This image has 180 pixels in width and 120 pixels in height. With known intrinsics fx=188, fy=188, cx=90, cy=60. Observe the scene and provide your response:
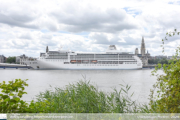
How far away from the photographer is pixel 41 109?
3.49m

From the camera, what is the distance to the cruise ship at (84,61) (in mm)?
66938

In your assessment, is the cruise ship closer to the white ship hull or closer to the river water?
the white ship hull

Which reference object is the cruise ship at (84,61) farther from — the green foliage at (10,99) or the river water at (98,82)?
the green foliage at (10,99)

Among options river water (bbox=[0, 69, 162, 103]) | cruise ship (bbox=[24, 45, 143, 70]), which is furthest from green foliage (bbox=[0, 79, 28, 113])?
cruise ship (bbox=[24, 45, 143, 70])

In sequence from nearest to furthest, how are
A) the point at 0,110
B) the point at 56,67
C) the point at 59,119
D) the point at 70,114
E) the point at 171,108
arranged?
1. the point at 0,110
2. the point at 171,108
3. the point at 59,119
4. the point at 70,114
5. the point at 56,67

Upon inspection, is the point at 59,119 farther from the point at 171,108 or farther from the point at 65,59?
the point at 65,59

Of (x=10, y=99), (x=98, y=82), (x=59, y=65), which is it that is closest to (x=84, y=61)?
(x=59, y=65)

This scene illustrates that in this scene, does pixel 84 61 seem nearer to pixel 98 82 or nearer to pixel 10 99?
pixel 98 82

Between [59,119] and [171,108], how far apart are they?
91.6 inches

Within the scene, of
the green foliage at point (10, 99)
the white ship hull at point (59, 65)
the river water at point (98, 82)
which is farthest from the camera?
the white ship hull at point (59, 65)

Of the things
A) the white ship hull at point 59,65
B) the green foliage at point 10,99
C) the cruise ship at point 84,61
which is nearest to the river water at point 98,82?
the green foliage at point 10,99

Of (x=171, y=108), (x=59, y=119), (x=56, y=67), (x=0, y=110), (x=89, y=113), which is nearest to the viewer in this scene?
(x=0, y=110)

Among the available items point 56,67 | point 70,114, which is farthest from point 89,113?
point 56,67

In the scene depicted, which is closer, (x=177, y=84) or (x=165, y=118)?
(x=177, y=84)
